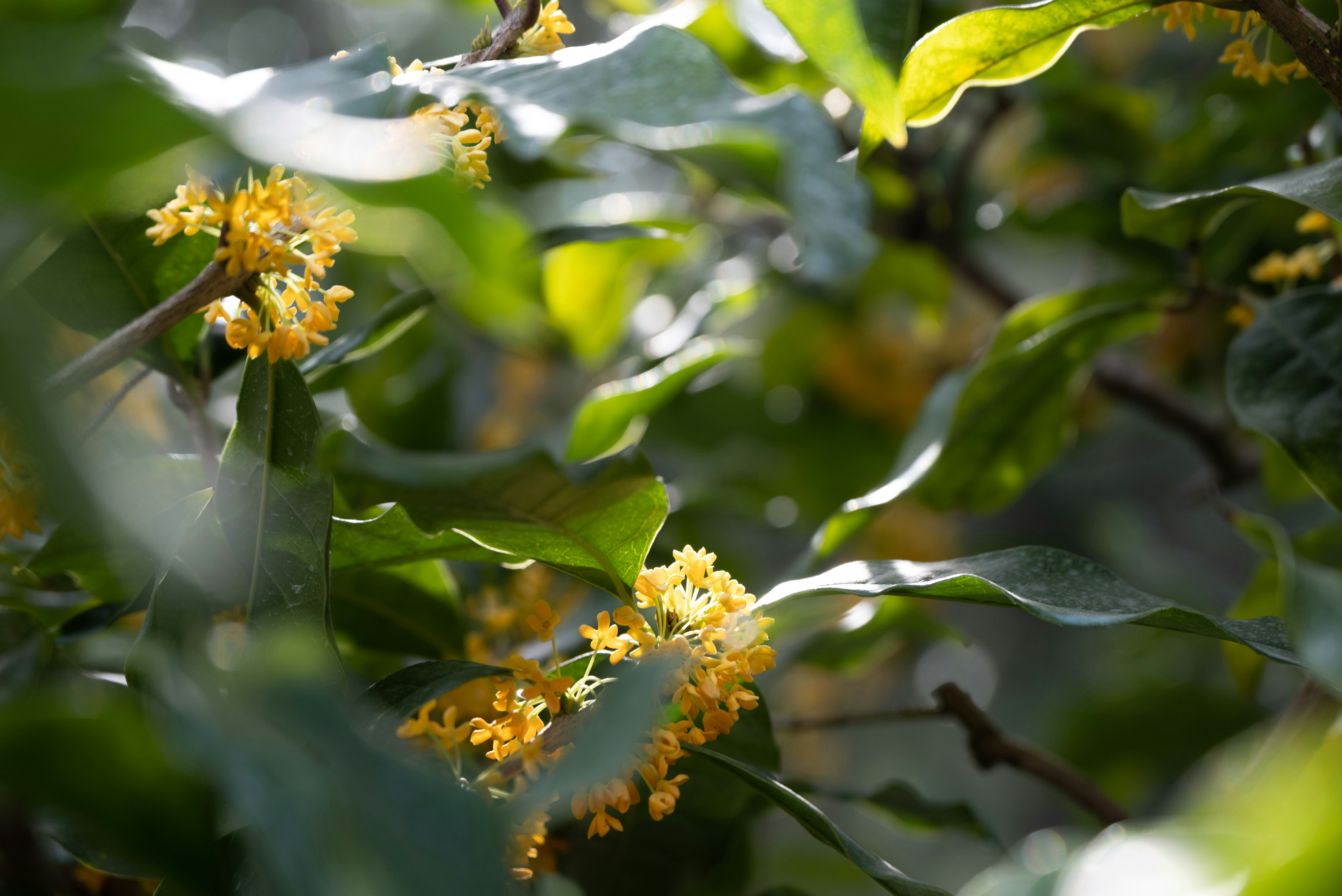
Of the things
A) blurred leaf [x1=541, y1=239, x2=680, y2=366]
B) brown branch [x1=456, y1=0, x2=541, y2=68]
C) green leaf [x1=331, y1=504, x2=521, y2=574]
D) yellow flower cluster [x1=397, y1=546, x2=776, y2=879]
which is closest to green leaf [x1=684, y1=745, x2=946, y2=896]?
yellow flower cluster [x1=397, y1=546, x2=776, y2=879]

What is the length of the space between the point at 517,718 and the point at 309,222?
265mm

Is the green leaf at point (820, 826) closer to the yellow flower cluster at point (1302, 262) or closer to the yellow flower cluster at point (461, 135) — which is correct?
the yellow flower cluster at point (461, 135)

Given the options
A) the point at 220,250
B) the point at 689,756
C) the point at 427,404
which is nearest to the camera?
the point at 220,250

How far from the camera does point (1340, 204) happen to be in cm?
47

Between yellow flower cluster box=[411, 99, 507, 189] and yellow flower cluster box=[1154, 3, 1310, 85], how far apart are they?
16.2 inches

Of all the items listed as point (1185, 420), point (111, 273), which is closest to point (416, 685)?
point (111, 273)

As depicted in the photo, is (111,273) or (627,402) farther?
(627,402)

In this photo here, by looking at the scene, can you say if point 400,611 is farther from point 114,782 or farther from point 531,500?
point 114,782

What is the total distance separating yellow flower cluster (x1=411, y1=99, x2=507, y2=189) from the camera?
17.3 inches

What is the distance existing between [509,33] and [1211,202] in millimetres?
484

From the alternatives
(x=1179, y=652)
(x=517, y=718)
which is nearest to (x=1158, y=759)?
(x=1179, y=652)

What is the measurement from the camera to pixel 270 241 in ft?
1.39

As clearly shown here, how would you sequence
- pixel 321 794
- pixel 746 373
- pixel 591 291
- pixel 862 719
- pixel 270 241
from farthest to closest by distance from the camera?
pixel 746 373 < pixel 591 291 < pixel 862 719 < pixel 270 241 < pixel 321 794

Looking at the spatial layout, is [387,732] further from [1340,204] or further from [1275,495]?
[1275,495]
